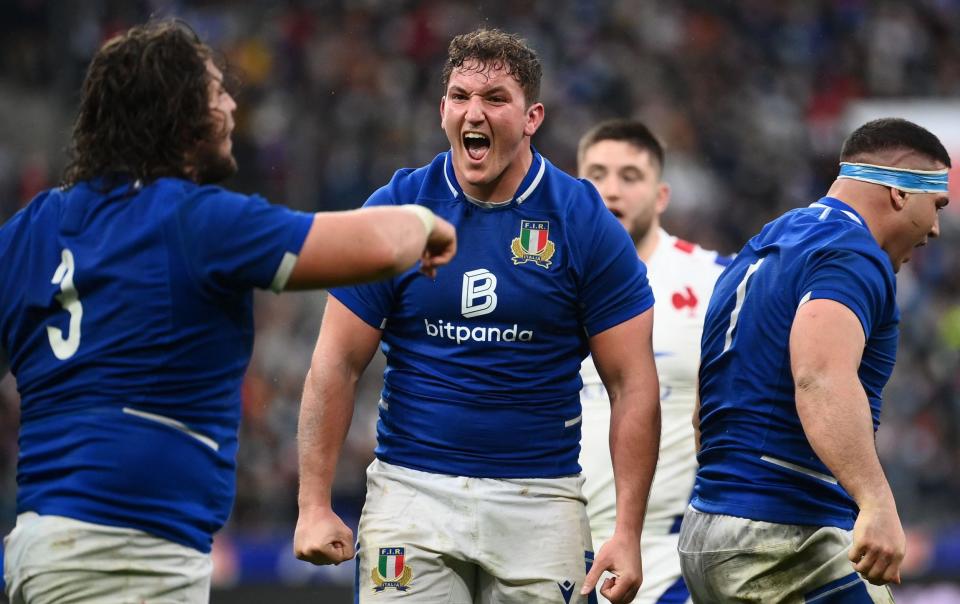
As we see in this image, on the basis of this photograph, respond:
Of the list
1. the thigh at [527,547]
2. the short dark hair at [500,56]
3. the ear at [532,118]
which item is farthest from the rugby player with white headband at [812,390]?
the short dark hair at [500,56]

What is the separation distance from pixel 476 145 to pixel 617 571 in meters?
1.55

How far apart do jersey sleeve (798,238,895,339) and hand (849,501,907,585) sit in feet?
1.82

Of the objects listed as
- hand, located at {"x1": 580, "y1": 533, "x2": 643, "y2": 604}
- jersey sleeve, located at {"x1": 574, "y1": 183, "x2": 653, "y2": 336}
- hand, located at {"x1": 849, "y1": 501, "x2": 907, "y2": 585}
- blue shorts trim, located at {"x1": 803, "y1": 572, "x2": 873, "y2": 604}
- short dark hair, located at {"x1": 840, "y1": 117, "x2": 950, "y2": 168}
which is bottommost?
hand, located at {"x1": 580, "y1": 533, "x2": 643, "y2": 604}

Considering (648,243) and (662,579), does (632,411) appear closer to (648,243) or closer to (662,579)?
(662,579)

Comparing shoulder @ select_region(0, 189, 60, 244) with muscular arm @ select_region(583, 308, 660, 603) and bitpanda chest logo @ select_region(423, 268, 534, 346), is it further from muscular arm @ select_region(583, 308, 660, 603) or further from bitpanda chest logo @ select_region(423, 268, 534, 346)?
muscular arm @ select_region(583, 308, 660, 603)

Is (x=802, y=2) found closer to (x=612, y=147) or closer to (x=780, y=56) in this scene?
(x=780, y=56)

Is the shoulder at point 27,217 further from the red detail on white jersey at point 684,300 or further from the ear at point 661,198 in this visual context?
the ear at point 661,198

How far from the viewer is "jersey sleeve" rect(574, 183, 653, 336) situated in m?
4.88

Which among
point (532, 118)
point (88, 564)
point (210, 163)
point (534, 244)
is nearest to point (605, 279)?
point (534, 244)

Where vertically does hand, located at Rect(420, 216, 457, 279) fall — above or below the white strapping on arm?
below

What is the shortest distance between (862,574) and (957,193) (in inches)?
529

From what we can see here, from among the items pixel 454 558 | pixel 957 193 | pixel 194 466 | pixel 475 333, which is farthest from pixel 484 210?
pixel 957 193

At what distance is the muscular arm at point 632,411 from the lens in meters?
4.89

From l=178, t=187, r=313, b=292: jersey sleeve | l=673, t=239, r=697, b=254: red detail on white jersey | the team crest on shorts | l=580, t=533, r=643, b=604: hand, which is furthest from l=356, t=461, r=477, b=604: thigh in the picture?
l=673, t=239, r=697, b=254: red detail on white jersey
